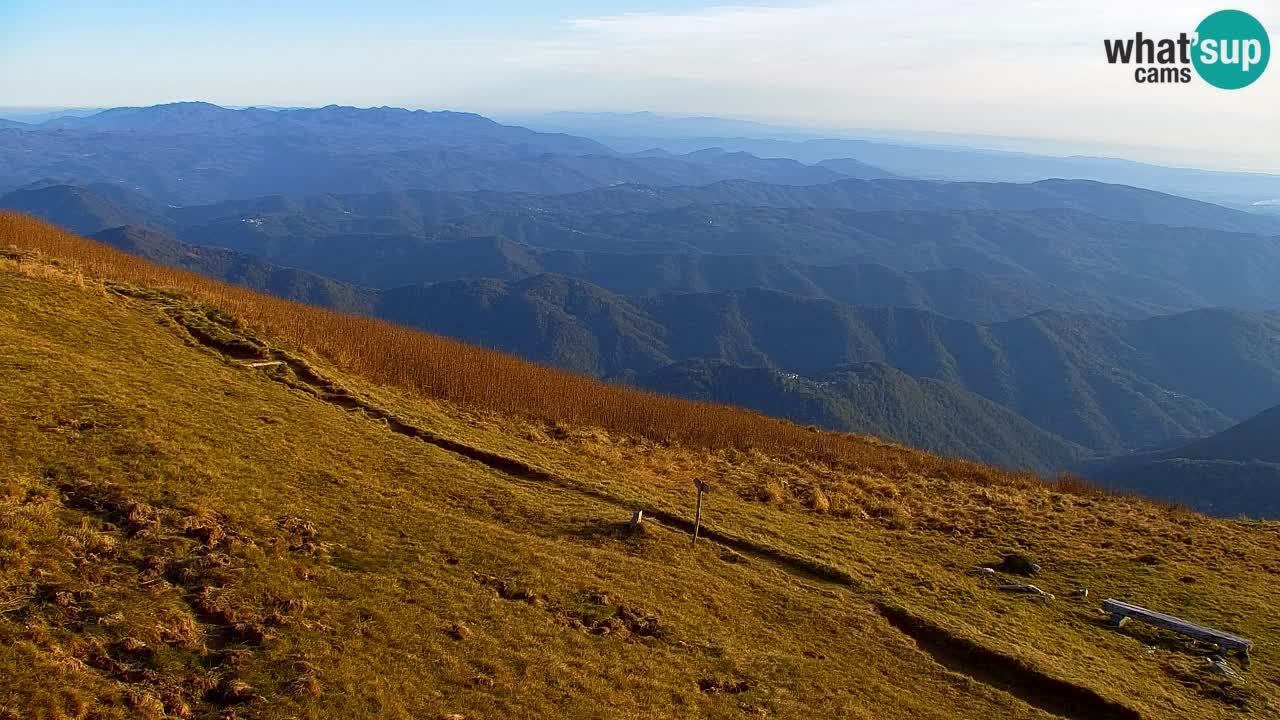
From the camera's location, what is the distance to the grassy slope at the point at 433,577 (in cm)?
920

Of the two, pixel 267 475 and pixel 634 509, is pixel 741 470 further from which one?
pixel 267 475

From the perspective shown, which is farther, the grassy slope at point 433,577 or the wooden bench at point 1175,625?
the wooden bench at point 1175,625

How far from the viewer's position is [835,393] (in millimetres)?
149250

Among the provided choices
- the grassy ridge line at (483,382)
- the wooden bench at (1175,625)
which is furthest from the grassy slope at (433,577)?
the grassy ridge line at (483,382)

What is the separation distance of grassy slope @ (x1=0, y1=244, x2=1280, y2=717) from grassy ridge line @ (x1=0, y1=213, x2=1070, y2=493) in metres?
5.95

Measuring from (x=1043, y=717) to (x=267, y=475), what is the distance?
14667 millimetres

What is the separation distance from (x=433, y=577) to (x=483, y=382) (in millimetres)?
19695

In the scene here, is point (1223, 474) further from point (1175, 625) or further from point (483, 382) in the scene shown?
point (483, 382)

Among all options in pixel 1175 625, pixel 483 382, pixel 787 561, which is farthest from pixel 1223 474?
pixel 787 561

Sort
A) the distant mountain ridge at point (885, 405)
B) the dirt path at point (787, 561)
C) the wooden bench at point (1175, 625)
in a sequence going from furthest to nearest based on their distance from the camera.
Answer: the distant mountain ridge at point (885, 405), the wooden bench at point (1175, 625), the dirt path at point (787, 561)

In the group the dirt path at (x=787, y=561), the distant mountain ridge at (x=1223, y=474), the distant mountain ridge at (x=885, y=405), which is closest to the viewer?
the dirt path at (x=787, y=561)

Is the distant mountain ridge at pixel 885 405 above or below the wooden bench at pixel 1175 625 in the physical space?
below

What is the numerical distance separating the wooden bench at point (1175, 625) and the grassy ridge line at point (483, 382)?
45.4 ft

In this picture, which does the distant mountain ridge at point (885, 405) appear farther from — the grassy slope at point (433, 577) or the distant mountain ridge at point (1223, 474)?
the grassy slope at point (433, 577)
